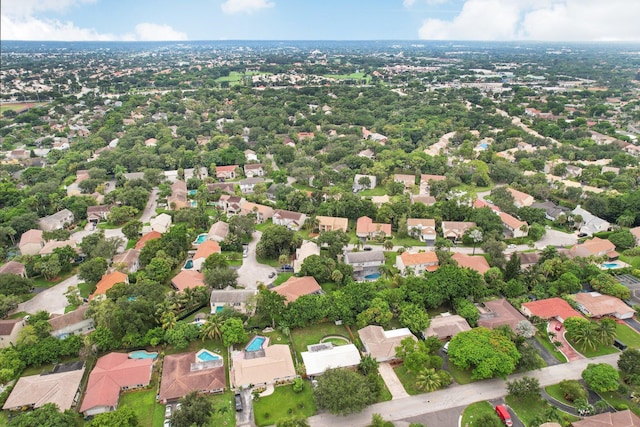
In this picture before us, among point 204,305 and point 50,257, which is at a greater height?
point 50,257

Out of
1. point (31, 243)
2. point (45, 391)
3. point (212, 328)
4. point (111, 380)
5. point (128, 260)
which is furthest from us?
point (31, 243)

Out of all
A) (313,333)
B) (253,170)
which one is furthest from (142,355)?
(253,170)

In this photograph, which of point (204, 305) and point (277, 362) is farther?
point (204, 305)

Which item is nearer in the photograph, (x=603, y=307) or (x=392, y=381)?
(x=392, y=381)

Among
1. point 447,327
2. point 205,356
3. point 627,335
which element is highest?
point 447,327

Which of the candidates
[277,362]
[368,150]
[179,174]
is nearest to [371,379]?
[277,362]

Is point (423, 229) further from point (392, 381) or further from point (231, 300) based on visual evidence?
point (231, 300)

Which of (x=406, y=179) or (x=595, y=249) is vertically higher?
(x=406, y=179)

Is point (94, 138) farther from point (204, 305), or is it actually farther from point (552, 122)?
point (552, 122)

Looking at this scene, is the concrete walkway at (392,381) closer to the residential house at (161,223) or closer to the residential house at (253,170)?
the residential house at (161,223)
